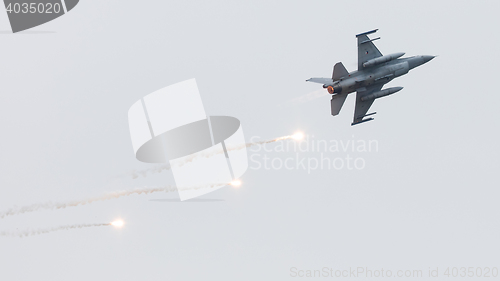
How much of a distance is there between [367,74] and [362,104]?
5144mm

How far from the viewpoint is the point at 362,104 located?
7269 centimetres

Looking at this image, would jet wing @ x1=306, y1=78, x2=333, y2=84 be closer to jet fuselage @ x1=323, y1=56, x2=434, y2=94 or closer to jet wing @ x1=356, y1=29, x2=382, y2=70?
jet fuselage @ x1=323, y1=56, x2=434, y2=94

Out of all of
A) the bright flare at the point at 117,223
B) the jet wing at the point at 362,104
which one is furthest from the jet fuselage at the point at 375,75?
the bright flare at the point at 117,223

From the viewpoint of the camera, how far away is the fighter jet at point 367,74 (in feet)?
221

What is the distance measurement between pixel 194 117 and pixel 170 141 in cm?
489

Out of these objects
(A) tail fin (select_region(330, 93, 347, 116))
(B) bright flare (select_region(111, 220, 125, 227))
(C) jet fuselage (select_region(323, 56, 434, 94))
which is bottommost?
(B) bright flare (select_region(111, 220, 125, 227))

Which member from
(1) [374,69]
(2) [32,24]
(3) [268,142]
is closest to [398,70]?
(1) [374,69]

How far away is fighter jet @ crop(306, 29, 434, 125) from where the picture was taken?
67312 mm

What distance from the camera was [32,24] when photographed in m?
101

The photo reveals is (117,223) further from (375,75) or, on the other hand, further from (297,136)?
(375,75)

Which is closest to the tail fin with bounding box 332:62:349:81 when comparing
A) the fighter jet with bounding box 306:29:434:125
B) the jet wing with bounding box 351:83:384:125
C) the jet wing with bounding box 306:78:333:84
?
the fighter jet with bounding box 306:29:434:125

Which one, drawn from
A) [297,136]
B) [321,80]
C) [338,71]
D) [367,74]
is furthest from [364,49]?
[297,136]

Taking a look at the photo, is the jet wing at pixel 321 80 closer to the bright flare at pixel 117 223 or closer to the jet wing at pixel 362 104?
the jet wing at pixel 362 104

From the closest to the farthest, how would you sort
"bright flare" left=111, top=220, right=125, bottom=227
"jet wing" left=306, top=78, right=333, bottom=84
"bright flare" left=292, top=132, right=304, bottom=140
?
"jet wing" left=306, top=78, right=333, bottom=84, "bright flare" left=292, top=132, right=304, bottom=140, "bright flare" left=111, top=220, right=125, bottom=227
